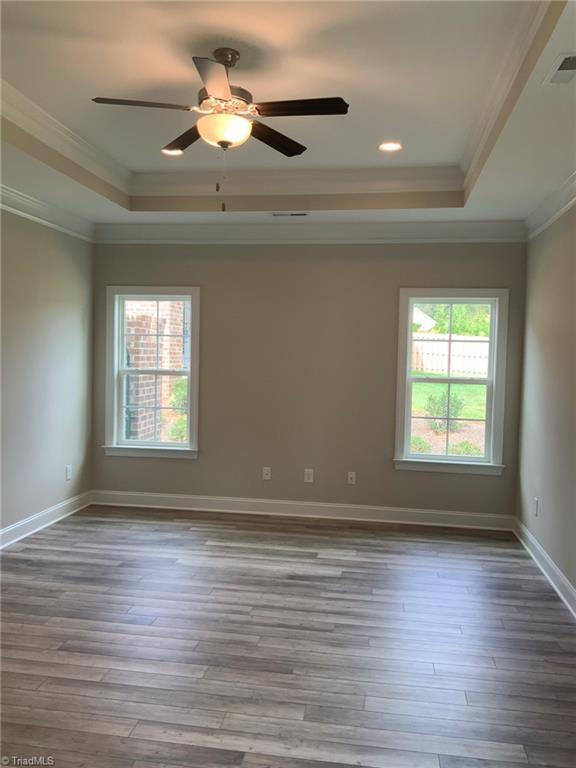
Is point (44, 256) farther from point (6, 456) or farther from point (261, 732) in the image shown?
point (261, 732)

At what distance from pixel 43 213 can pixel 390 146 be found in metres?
2.78

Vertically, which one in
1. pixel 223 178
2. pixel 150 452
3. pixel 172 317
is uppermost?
pixel 223 178

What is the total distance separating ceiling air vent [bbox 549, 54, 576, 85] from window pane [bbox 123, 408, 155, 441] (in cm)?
428

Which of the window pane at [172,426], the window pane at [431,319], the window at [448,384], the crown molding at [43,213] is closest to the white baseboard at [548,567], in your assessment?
the window at [448,384]

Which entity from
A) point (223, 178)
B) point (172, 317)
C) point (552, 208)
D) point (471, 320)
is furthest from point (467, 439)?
point (223, 178)

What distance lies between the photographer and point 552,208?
3.94 metres

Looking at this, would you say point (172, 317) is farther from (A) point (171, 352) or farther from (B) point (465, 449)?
(B) point (465, 449)

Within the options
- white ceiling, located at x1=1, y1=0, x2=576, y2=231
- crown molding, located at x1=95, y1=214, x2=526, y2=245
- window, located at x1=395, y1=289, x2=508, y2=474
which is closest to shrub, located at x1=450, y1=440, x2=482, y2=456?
window, located at x1=395, y1=289, x2=508, y2=474

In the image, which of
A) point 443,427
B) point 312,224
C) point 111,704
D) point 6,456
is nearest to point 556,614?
point 443,427

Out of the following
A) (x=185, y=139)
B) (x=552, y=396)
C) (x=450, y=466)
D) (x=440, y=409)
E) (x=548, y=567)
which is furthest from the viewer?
(x=440, y=409)

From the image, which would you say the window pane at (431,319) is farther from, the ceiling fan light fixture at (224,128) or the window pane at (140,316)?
the ceiling fan light fixture at (224,128)

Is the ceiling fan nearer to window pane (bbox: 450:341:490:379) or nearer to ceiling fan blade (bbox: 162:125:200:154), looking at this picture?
ceiling fan blade (bbox: 162:125:200:154)

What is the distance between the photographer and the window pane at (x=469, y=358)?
4.95m

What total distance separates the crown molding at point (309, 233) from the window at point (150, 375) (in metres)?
0.52
